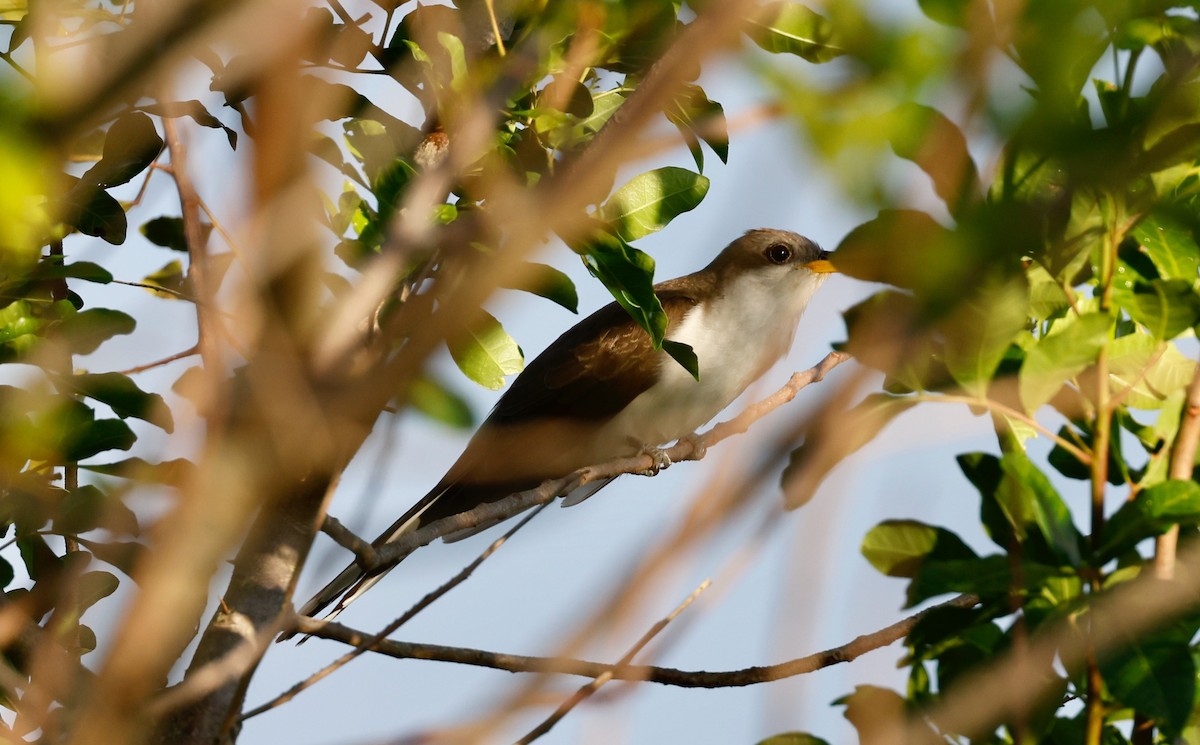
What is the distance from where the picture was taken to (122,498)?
290 centimetres

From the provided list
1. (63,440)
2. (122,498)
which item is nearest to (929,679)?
(122,498)

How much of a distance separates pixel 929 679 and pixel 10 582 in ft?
8.39

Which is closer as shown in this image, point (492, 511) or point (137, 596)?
point (137, 596)

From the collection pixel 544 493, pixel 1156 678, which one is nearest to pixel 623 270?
→ pixel 1156 678

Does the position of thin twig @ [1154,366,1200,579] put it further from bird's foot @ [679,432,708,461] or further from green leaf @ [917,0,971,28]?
bird's foot @ [679,432,708,461]

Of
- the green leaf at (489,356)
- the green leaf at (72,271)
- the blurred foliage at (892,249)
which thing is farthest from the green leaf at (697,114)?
the green leaf at (72,271)

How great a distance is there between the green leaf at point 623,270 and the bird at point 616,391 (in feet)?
10.4

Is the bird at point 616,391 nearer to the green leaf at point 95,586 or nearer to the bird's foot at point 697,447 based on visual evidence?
the bird's foot at point 697,447

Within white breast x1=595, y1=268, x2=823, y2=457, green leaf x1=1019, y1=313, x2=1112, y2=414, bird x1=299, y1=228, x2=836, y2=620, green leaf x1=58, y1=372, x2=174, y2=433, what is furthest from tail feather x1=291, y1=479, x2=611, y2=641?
green leaf x1=1019, y1=313, x2=1112, y2=414

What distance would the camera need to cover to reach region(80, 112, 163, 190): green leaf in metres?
3.33

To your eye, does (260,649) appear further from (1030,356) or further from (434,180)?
(1030,356)

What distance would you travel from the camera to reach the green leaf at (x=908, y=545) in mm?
2102

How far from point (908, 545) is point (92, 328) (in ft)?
8.06

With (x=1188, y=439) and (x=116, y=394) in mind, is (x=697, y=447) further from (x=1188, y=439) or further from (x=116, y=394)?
(x=1188, y=439)
